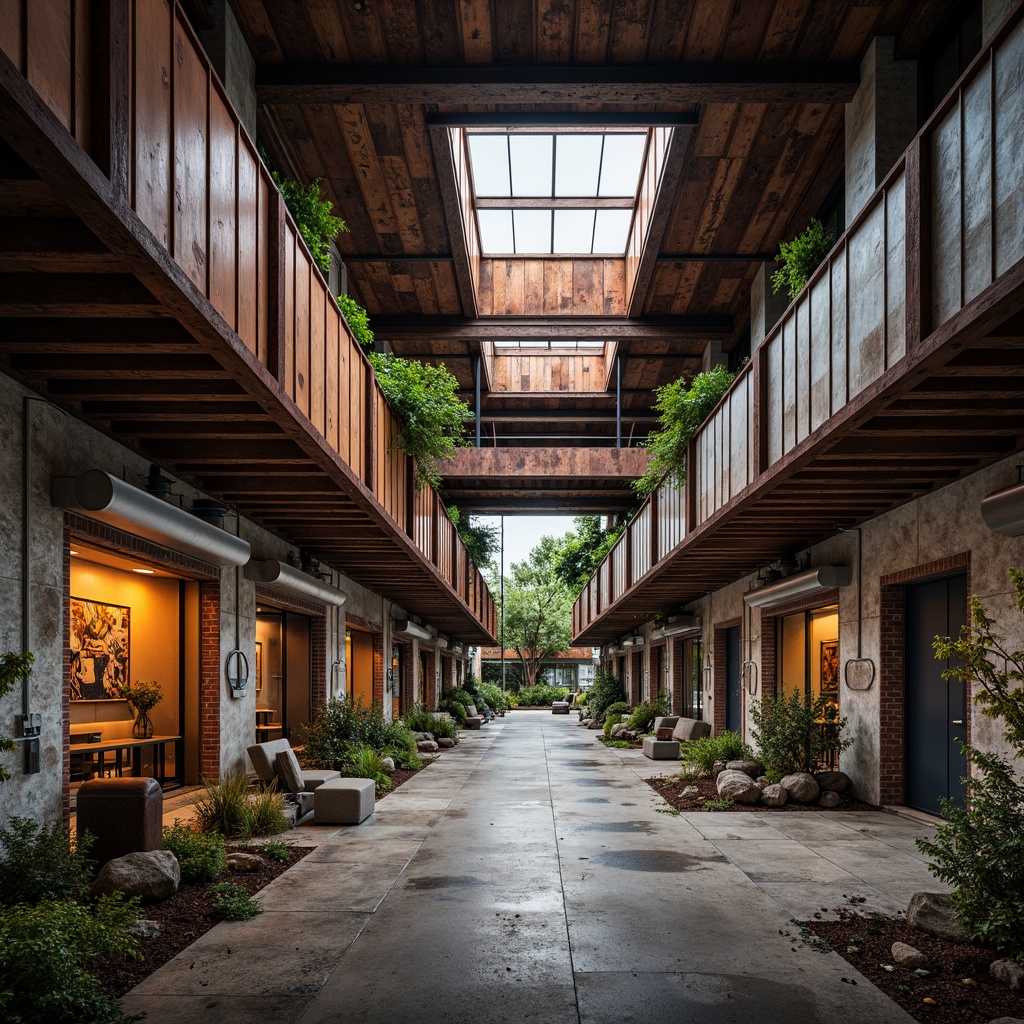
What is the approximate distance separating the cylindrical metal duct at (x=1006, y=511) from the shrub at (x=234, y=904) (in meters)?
6.82

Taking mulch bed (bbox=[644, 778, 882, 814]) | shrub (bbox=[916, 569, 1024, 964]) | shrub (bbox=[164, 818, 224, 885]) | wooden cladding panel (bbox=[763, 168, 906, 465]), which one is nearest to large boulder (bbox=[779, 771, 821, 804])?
mulch bed (bbox=[644, 778, 882, 814])

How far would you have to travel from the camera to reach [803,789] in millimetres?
12289

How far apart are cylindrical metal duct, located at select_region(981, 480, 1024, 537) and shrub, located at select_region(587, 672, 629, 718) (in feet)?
86.3

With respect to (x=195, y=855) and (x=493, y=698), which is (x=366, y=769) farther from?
(x=493, y=698)

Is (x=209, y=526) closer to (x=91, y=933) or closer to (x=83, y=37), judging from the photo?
(x=91, y=933)

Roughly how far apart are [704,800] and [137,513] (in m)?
8.67

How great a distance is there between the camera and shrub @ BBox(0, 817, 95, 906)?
233 inches

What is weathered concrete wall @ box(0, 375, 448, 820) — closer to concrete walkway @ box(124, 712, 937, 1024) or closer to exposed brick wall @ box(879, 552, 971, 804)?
concrete walkway @ box(124, 712, 937, 1024)

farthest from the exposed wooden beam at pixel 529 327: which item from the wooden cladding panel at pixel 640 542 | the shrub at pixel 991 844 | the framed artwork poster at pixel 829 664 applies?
the shrub at pixel 991 844

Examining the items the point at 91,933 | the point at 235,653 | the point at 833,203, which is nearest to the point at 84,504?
the point at 91,933

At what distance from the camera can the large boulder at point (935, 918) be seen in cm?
611

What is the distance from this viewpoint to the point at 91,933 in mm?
5309

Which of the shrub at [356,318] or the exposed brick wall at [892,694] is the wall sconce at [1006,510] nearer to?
the exposed brick wall at [892,694]

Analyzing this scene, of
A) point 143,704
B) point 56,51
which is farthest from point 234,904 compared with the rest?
point 143,704
